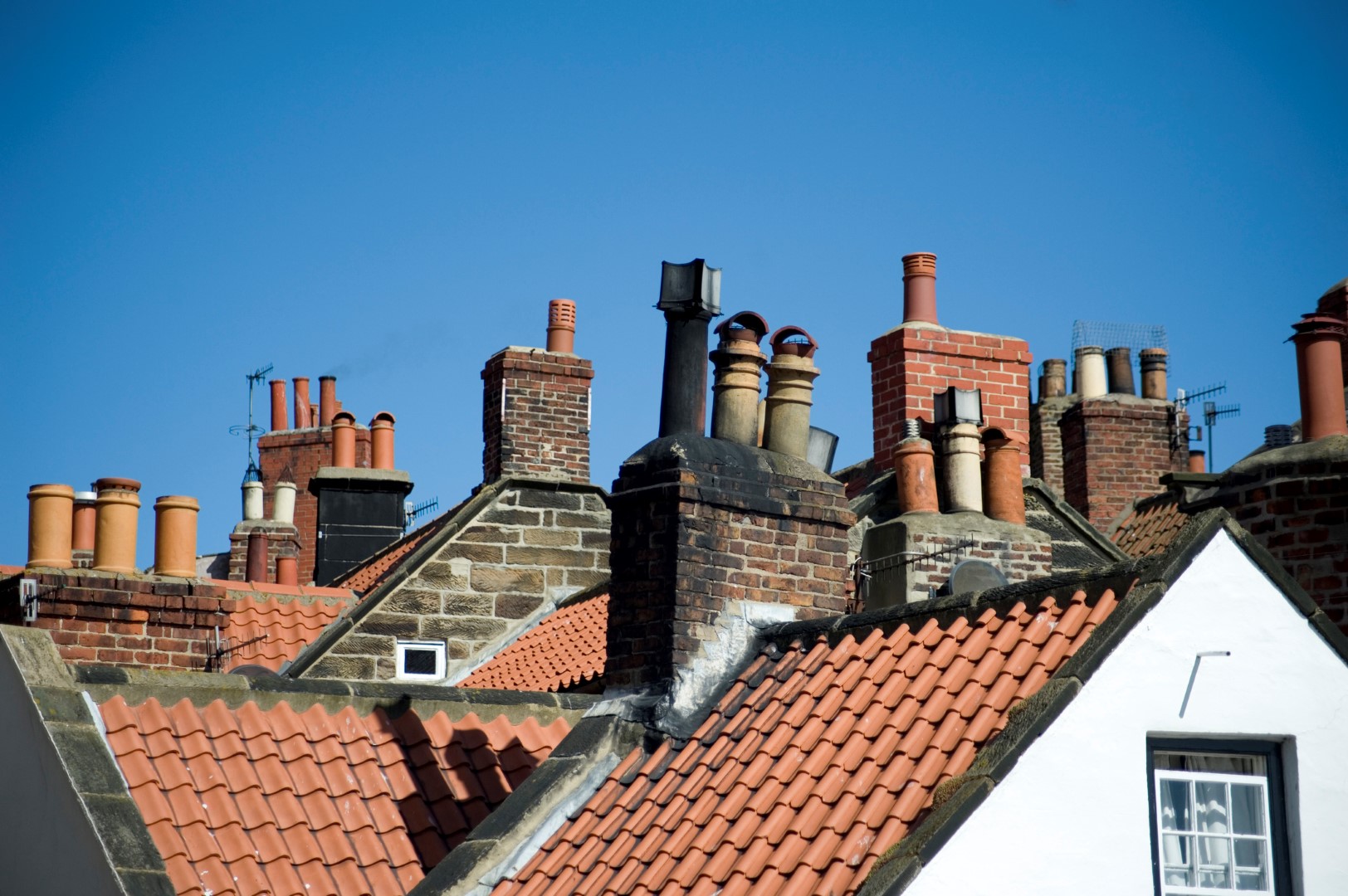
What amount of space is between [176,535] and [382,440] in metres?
8.70

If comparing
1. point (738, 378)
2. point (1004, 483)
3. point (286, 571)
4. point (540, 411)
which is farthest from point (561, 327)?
point (738, 378)

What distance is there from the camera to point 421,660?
60.2 ft

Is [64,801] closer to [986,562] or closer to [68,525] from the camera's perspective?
[68,525]

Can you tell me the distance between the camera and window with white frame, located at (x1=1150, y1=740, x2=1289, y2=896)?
24.5ft

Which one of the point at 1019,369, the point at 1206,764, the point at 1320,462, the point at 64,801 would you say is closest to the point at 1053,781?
the point at 1206,764

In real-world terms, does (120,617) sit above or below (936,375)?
below

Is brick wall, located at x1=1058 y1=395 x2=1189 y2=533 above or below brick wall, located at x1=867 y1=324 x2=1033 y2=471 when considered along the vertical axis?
above

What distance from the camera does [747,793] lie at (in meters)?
8.51

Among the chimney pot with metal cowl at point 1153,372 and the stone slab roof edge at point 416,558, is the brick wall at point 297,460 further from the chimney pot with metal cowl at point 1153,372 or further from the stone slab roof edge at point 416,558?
the stone slab roof edge at point 416,558

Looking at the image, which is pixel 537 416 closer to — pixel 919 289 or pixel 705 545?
pixel 919 289

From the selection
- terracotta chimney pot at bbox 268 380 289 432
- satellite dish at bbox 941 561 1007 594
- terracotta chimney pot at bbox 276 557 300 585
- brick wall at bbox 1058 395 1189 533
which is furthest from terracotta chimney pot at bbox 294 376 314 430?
satellite dish at bbox 941 561 1007 594

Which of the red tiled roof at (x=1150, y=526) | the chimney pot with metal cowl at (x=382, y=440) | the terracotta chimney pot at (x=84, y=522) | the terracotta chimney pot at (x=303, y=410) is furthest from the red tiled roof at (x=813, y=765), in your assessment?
the terracotta chimney pot at (x=303, y=410)

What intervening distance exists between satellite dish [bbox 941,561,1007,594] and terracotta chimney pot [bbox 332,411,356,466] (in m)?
12.0

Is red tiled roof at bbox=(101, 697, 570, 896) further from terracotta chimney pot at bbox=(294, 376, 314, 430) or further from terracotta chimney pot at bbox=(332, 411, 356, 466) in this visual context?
terracotta chimney pot at bbox=(294, 376, 314, 430)
